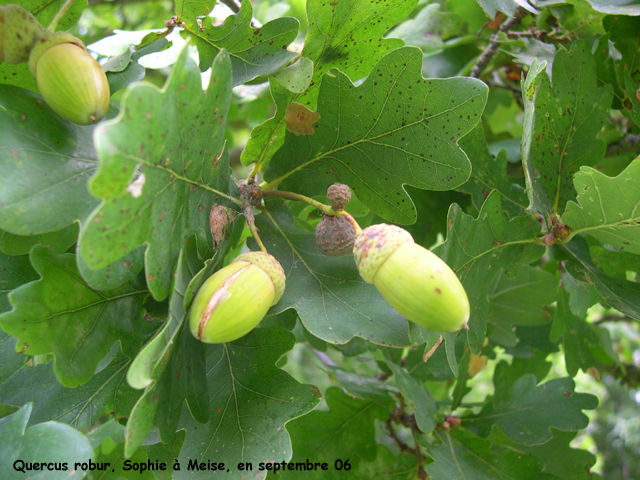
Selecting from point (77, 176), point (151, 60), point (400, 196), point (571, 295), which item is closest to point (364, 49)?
point (400, 196)

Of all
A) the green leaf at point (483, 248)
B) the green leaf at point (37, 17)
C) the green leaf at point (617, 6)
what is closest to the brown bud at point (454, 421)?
the green leaf at point (483, 248)

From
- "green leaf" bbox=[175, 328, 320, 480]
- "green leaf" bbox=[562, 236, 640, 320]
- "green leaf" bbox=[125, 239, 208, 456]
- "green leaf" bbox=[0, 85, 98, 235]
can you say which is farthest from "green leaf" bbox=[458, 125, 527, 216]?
"green leaf" bbox=[0, 85, 98, 235]

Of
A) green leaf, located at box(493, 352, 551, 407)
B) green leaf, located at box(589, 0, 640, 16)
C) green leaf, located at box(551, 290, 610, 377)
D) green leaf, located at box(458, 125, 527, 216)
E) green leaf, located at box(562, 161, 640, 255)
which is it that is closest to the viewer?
green leaf, located at box(562, 161, 640, 255)

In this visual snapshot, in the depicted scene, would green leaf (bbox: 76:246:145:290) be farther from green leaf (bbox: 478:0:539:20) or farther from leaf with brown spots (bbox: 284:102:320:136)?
green leaf (bbox: 478:0:539:20)

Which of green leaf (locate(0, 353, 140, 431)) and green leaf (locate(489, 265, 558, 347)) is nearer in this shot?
green leaf (locate(0, 353, 140, 431))

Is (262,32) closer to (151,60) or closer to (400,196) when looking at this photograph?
(151,60)

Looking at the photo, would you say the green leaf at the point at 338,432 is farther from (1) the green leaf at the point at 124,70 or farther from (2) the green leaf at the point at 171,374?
(1) the green leaf at the point at 124,70

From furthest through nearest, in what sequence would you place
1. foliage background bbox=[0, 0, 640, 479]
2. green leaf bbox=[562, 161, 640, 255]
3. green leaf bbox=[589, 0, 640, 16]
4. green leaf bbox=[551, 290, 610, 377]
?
green leaf bbox=[551, 290, 610, 377]
green leaf bbox=[589, 0, 640, 16]
foliage background bbox=[0, 0, 640, 479]
green leaf bbox=[562, 161, 640, 255]
